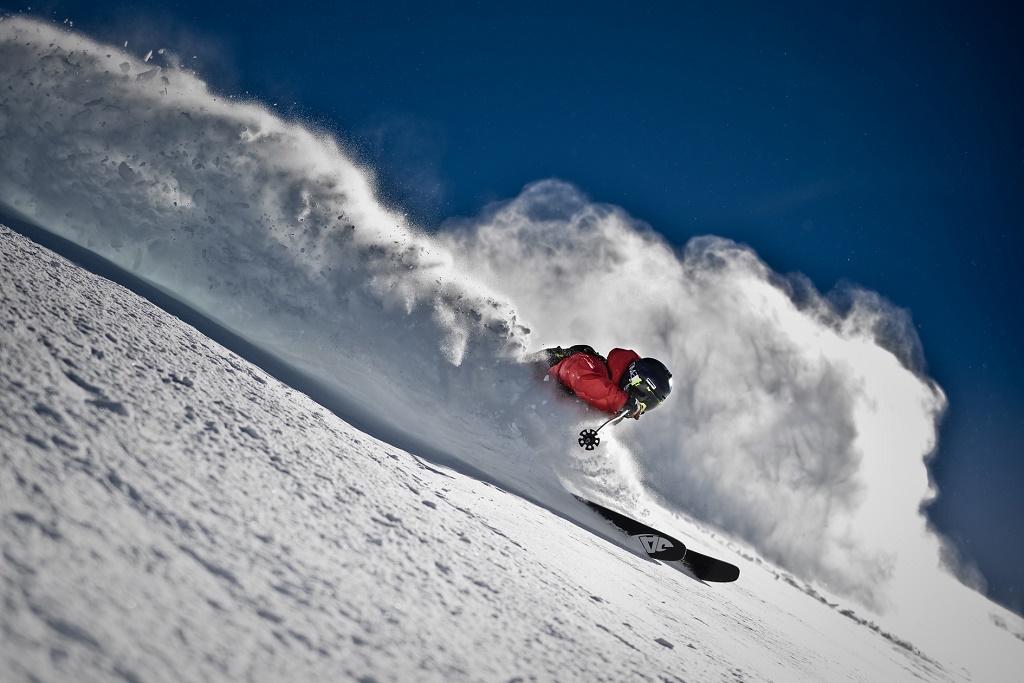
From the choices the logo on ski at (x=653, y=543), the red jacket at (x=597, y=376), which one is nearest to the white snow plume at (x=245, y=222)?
the red jacket at (x=597, y=376)

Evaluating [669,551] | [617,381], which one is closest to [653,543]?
[669,551]

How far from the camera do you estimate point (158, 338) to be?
2.61 metres

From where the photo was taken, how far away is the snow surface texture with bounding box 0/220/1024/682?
894 millimetres

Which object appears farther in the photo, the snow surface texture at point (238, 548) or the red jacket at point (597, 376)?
the red jacket at point (597, 376)

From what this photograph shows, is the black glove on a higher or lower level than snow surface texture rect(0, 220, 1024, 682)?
higher

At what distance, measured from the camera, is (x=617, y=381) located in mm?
7188

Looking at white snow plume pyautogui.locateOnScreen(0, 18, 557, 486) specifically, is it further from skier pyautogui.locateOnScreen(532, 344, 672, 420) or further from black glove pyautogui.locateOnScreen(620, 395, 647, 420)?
black glove pyautogui.locateOnScreen(620, 395, 647, 420)

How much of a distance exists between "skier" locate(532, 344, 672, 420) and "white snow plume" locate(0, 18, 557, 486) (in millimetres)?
1737

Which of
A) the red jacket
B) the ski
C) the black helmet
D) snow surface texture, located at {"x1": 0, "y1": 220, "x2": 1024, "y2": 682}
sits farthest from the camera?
the red jacket

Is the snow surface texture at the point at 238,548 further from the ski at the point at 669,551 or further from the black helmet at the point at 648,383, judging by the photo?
the black helmet at the point at 648,383

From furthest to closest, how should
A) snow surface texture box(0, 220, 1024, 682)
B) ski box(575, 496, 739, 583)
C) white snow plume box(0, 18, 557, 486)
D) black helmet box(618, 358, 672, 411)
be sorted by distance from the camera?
1. white snow plume box(0, 18, 557, 486)
2. black helmet box(618, 358, 672, 411)
3. ski box(575, 496, 739, 583)
4. snow surface texture box(0, 220, 1024, 682)

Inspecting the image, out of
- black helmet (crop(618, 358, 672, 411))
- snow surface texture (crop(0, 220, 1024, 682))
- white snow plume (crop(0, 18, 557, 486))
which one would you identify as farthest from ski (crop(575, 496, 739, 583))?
snow surface texture (crop(0, 220, 1024, 682))

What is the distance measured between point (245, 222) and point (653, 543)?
33.5 feet

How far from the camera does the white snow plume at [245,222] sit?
26.6ft
